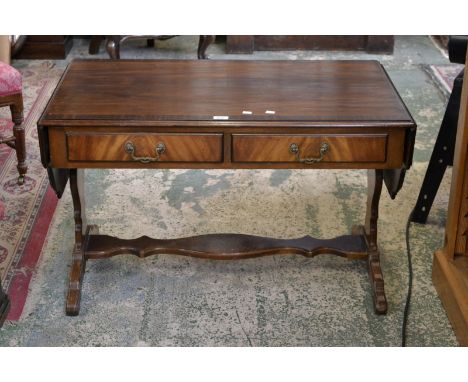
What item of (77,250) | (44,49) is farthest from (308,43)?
(77,250)

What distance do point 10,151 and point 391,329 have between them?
2.42 meters

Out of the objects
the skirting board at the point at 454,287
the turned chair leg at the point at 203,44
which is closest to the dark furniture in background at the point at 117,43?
the turned chair leg at the point at 203,44

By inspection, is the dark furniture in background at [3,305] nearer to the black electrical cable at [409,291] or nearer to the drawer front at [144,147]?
the drawer front at [144,147]

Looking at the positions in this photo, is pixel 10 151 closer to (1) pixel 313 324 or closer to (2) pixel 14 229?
(2) pixel 14 229

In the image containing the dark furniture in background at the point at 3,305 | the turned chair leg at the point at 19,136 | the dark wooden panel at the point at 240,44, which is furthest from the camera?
the dark wooden panel at the point at 240,44

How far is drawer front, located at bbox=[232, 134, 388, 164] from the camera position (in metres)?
2.36

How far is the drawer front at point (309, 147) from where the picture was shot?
2.36m

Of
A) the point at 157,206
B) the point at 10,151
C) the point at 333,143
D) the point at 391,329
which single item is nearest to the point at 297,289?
the point at 391,329

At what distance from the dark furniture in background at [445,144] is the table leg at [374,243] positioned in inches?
18.9

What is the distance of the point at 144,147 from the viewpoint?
2367mm

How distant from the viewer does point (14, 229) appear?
10.5 ft

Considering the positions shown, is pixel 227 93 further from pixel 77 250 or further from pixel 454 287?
pixel 454 287

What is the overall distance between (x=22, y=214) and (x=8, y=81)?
626mm

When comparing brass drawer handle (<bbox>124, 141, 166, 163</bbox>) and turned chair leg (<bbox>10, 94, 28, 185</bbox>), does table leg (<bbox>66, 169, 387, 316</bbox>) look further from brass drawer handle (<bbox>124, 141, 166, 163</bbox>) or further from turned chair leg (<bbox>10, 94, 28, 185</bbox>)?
turned chair leg (<bbox>10, 94, 28, 185</bbox>)
